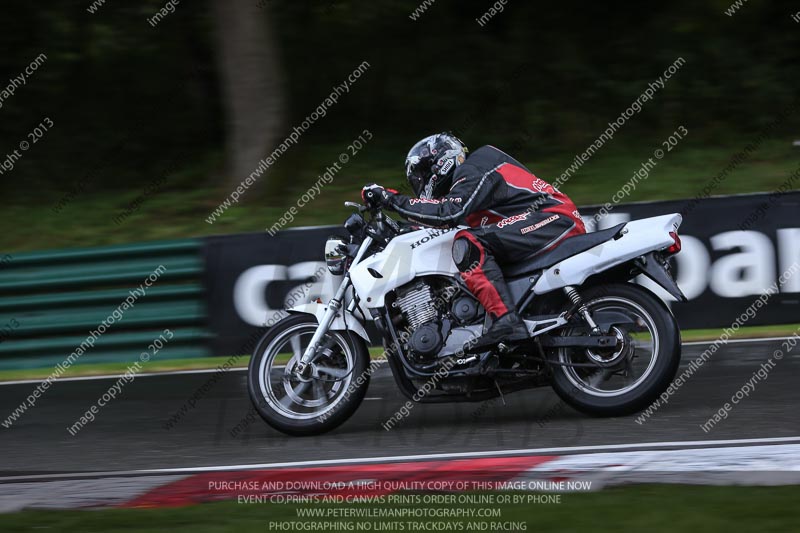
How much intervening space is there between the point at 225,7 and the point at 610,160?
5.65 m

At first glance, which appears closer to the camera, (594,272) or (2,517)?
(2,517)

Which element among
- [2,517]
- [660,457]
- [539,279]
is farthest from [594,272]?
[2,517]

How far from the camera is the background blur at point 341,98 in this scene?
48.1 feet

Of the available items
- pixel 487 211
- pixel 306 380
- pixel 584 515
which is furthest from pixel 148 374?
pixel 584 515

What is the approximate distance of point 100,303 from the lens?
34.9 feet

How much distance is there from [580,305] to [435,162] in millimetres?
1294

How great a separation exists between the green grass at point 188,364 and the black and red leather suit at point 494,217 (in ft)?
10.7

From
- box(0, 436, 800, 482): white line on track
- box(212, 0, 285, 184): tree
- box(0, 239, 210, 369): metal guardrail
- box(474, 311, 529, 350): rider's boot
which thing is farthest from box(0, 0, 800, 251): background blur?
box(0, 436, 800, 482): white line on track

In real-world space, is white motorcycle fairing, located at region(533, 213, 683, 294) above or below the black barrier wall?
below

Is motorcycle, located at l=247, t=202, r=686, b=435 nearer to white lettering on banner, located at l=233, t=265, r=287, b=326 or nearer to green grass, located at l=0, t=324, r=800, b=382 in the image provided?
green grass, located at l=0, t=324, r=800, b=382

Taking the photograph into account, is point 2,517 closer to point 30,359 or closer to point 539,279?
point 539,279

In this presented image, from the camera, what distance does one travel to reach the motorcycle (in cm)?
645

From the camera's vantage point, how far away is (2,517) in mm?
5078

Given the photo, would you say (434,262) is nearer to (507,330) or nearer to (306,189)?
(507,330)
